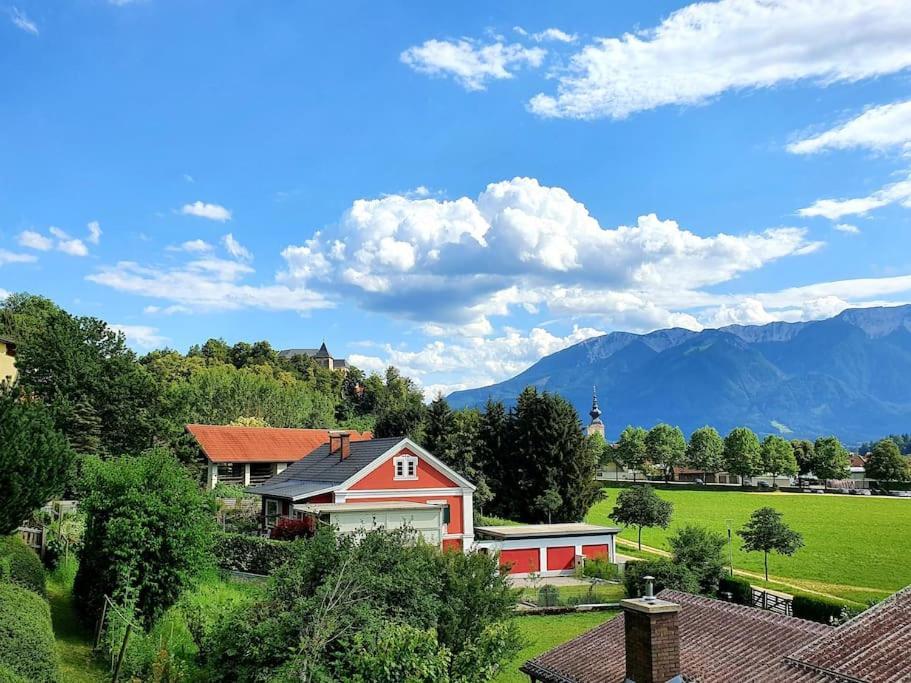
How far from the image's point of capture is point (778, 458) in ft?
360

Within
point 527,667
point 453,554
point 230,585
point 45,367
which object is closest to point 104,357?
point 45,367

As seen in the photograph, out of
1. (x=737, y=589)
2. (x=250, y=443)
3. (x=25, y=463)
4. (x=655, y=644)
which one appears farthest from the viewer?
(x=250, y=443)

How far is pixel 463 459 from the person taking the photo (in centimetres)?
6025

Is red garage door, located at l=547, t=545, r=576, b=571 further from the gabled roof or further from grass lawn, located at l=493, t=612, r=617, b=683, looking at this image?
grass lawn, located at l=493, t=612, r=617, b=683

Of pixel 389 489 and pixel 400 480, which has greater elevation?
pixel 400 480

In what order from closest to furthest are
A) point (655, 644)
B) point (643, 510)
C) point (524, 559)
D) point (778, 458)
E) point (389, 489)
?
1. point (655, 644)
2. point (389, 489)
3. point (524, 559)
4. point (643, 510)
5. point (778, 458)

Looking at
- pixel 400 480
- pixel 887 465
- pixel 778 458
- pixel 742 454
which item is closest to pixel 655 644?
pixel 400 480

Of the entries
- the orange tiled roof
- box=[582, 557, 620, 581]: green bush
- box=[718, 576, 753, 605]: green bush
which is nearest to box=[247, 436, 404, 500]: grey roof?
box=[582, 557, 620, 581]: green bush

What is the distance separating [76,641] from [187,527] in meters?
3.48

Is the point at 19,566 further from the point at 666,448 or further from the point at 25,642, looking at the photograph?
the point at 666,448

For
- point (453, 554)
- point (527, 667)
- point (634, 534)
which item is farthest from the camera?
point (634, 534)

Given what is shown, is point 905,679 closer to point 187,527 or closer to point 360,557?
point 360,557

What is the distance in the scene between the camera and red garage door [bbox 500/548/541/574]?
39719 millimetres

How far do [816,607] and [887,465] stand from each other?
314 feet
